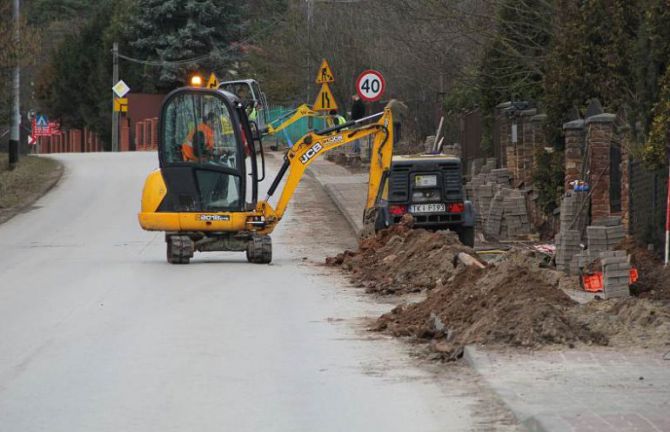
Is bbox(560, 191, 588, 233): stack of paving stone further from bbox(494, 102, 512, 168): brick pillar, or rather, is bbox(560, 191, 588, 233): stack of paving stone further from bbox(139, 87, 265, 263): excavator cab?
bbox(494, 102, 512, 168): brick pillar

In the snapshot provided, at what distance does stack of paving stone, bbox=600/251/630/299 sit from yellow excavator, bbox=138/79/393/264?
8.73 metres

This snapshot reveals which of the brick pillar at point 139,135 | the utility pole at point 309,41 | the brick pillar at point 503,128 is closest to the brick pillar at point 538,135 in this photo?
the brick pillar at point 503,128

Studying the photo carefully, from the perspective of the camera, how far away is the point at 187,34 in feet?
249

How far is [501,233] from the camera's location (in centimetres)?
2738

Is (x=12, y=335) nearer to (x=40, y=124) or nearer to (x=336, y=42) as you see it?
(x=336, y=42)

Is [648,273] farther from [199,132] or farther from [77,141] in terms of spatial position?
[77,141]

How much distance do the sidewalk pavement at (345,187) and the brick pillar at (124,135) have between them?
112 feet

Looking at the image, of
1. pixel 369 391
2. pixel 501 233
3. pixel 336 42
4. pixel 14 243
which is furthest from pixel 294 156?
pixel 336 42

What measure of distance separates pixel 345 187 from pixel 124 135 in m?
46.0

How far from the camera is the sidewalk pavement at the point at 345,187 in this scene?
33.3 meters

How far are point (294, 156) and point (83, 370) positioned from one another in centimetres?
1369

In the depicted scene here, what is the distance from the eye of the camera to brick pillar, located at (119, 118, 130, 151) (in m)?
82.6

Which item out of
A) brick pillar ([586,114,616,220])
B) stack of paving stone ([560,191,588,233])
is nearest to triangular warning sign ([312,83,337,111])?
brick pillar ([586,114,616,220])

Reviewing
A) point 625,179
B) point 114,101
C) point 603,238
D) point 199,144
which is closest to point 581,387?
point 603,238
